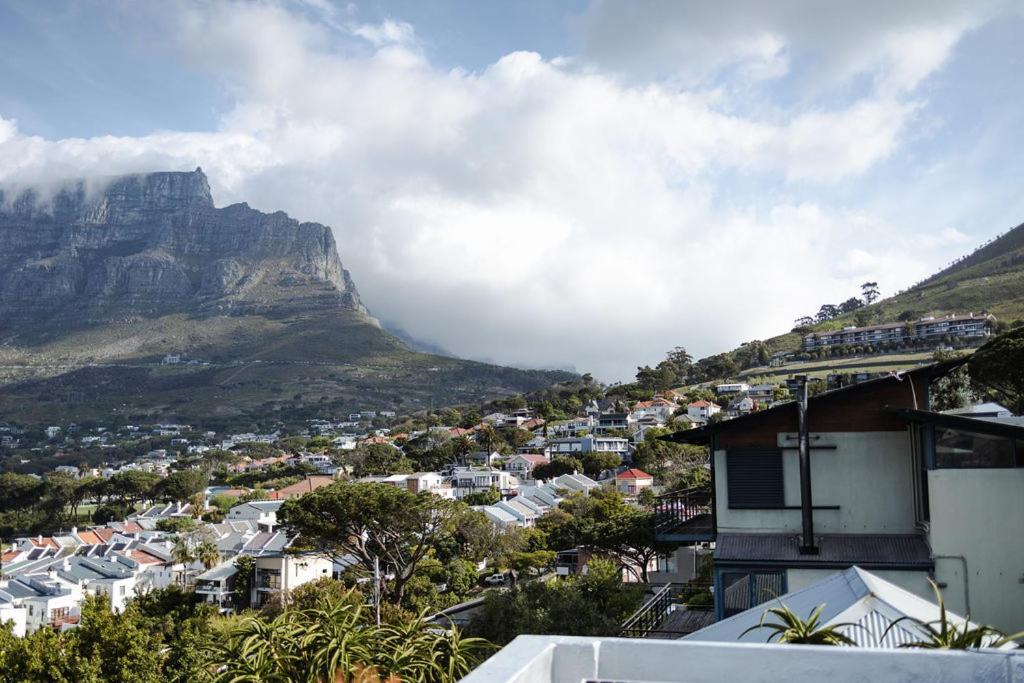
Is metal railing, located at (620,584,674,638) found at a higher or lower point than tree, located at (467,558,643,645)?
higher

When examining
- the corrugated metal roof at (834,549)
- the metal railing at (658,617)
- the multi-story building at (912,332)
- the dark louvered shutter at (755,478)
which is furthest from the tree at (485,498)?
the multi-story building at (912,332)

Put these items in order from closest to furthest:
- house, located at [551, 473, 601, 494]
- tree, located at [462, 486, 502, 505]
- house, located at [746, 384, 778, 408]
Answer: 1. tree, located at [462, 486, 502, 505]
2. house, located at [551, 473, 601, 494]
3. house, located at [746, 384, 778, 408]

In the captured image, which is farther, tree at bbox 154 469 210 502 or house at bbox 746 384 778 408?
house at bbox 746 384 778 408

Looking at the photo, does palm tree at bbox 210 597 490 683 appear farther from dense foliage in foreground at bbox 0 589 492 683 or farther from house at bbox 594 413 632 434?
house at bbox 594 413 632 434

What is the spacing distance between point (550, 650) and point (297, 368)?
172674 millimetres

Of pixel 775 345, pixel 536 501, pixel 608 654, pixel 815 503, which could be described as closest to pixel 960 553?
pixel 815 503

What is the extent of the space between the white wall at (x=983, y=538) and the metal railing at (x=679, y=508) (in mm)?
4522

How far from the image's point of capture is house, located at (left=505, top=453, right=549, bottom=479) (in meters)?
81.1

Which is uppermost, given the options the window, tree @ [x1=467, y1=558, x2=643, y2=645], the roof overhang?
the roof overhang

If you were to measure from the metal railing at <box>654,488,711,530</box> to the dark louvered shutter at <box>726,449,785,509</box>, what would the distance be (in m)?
1.70

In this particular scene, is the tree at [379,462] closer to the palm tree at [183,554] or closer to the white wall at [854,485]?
the palm tree at [183,554]

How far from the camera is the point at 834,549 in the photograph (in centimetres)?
1121

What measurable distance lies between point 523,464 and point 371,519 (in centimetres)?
5181

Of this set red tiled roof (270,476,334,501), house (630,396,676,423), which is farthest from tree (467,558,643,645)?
house (630,396,676,423)
